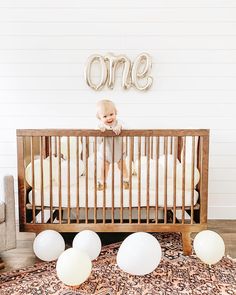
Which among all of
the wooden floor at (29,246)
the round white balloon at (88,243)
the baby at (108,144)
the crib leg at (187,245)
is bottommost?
the wooden floor at (29,246)

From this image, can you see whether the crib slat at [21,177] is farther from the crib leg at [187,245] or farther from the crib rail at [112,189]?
→ the crib leg at [187,245]

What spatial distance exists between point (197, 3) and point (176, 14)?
0.21m

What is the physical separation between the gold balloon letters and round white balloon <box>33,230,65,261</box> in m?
1.59

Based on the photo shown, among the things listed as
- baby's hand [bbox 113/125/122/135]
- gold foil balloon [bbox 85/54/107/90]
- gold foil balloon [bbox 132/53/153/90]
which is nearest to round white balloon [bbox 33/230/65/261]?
baby's hand [bbox 113/125/122/135]

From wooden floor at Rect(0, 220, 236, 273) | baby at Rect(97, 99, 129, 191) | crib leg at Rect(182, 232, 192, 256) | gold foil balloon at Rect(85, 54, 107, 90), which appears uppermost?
gold foil balloon at Rect(85, 54, 107, 90)

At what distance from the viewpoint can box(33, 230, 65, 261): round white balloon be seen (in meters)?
2.63

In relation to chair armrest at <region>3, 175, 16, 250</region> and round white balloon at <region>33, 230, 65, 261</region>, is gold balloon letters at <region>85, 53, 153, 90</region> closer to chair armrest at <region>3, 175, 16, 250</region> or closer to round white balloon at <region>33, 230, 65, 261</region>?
chair armrest at <region>3, 175, 16, 250</region>

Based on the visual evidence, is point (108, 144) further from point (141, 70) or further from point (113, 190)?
point (141, 70)

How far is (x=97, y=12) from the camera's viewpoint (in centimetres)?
379

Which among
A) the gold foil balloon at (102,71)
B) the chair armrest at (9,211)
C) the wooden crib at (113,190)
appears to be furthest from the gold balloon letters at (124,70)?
the chair armrest at (9,211)

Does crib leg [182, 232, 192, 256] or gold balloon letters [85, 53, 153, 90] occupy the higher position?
gold balloon letters [85, 53, 153, 90]

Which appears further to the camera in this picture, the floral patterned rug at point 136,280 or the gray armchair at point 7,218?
the gray armchair at point 7,218

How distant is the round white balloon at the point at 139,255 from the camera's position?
2350 mm

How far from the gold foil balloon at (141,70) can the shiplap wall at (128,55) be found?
64 mm
